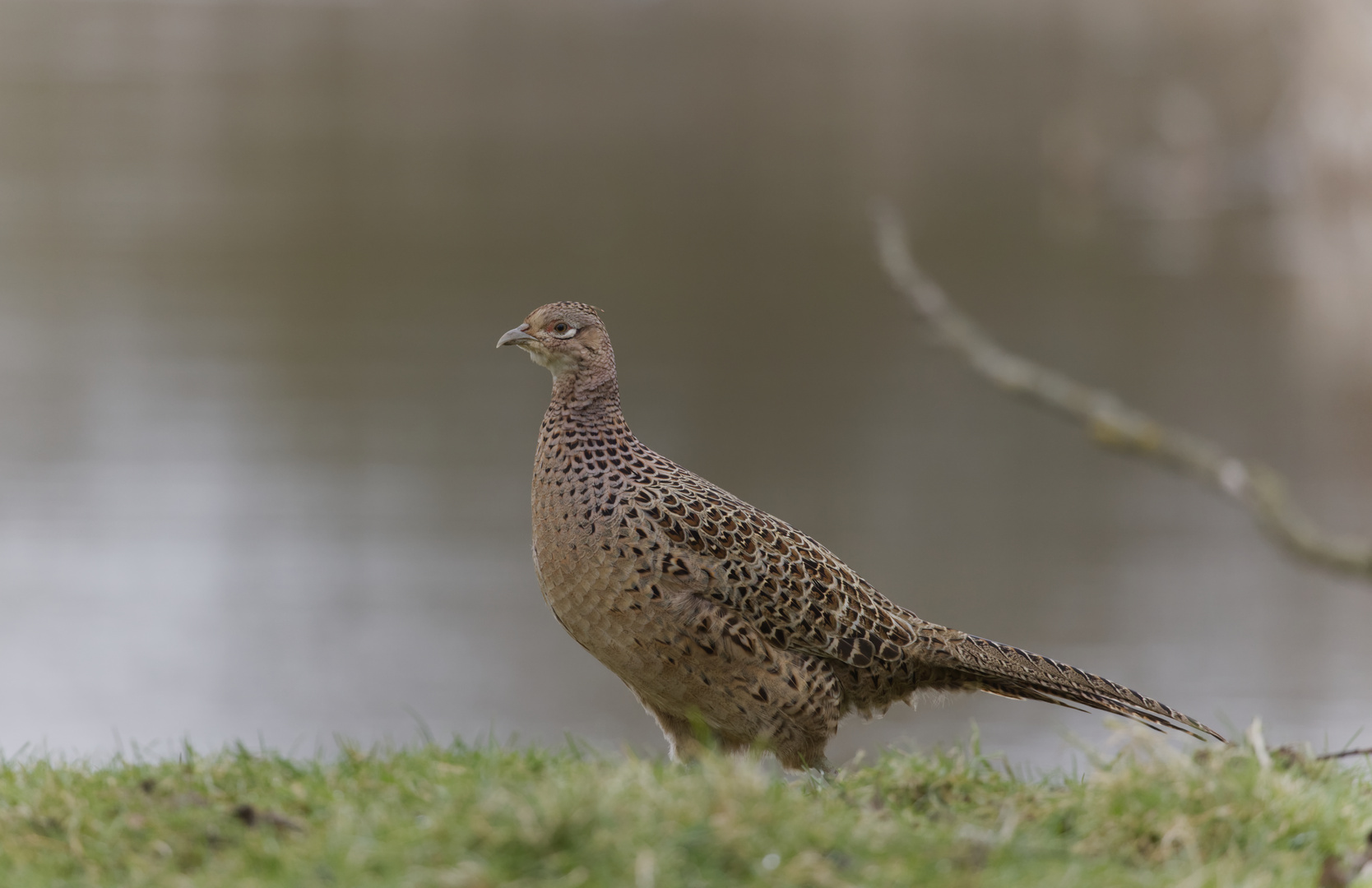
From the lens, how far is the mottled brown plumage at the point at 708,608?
6.28m

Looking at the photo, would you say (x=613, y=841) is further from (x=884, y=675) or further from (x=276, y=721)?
(x=276, y=721)

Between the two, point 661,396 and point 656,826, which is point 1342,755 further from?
point 661,396

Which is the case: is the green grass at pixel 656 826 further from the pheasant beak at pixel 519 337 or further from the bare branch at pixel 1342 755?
the pheasant beak at pixel 519 337

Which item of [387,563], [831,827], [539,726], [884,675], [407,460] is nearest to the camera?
[831,827]

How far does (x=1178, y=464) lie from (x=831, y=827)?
10.9 feet

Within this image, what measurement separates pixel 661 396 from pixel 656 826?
29.8m

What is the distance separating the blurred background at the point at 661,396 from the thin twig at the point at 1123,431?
182cm

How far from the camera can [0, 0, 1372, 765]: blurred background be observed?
2144cm

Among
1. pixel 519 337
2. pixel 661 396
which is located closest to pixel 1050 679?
pixel 519 337

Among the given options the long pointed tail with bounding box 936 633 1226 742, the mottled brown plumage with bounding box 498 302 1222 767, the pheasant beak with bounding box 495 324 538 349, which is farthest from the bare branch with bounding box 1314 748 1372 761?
the pheasant beak with bounding box 495 324 538 349

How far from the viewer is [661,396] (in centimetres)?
3412

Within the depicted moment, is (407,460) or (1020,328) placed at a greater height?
(1020,328)

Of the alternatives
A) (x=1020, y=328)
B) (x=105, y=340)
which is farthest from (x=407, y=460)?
(x=1020, y=328)

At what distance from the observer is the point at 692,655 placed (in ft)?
20.5
